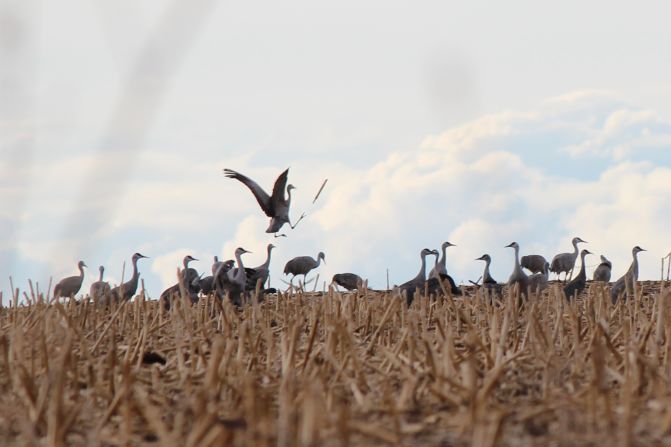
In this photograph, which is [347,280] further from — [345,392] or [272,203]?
[345,392]

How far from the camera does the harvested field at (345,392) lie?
518cm

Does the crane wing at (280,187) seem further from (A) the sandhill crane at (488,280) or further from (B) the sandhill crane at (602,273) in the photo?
(B) the sandhill crane at (602,273)

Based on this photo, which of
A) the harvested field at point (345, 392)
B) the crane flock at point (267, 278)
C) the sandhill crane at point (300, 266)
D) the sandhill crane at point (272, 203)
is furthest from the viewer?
the sandhill crane at point (300, 266)

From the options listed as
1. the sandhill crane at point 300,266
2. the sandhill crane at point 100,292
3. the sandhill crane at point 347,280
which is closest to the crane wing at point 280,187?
the sandhill crane at point 100,292

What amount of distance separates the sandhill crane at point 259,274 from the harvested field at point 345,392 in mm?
8332

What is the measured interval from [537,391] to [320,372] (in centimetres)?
139

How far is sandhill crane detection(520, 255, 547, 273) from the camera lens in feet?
84.0

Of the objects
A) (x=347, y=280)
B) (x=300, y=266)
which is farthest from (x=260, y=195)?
(x=300, y=266)

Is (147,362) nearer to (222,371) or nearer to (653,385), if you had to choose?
(222,371)

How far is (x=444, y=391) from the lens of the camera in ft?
20.4

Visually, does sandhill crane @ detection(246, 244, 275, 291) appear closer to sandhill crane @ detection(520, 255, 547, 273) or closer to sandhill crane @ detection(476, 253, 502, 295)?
sandhill crane @ detection(476, 253, 502, 295)

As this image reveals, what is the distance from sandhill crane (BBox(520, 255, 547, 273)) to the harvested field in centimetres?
1610

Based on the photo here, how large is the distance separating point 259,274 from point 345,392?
41.9ft

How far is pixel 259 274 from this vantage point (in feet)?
64.2
